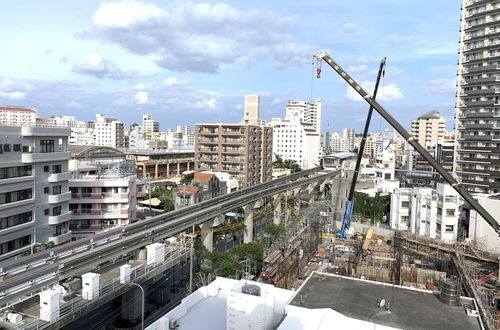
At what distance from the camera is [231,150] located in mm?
60875

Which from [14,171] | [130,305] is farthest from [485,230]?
[14,171]

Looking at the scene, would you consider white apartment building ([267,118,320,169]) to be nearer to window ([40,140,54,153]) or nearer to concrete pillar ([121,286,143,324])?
window ([40,140,54,153])

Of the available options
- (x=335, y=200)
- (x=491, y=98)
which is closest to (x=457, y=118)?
(x=491, y=98)

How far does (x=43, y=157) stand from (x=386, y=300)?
2547 cm

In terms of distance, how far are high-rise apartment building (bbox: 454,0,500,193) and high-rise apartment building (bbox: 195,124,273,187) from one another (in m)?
29.6

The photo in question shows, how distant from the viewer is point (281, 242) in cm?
3384

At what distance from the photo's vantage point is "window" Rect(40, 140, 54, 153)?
2904 centimetres

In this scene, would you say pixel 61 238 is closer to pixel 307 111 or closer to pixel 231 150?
pixel 231 150

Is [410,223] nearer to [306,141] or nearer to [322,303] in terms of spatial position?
[322,303]

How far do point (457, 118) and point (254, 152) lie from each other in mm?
30028

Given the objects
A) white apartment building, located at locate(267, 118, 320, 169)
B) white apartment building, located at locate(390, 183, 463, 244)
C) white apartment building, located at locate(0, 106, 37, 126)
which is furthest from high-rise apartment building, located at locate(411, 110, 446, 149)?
white apartment building, located at locate(0, 106, 37, 126)

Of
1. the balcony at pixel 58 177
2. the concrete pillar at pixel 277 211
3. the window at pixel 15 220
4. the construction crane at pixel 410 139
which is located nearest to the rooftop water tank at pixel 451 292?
the construction crane at pixel 410 139

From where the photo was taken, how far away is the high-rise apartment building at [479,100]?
5066cm

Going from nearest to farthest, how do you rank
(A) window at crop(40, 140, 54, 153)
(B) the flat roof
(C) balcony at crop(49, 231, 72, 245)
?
1. (B) the flat roof
2. (A) window at crop(40, 140, 54, 153)
3. (C) balcony at crop(49, 231, 72, 245)
